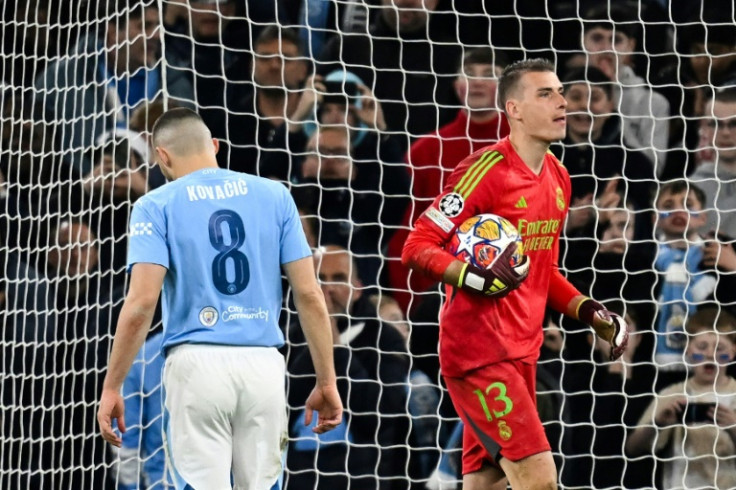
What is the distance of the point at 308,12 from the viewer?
6.61 metres

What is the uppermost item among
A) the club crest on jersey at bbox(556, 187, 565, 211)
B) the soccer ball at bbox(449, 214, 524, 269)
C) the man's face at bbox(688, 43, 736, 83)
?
the man's face at bbox(688, 43, 736, 83)

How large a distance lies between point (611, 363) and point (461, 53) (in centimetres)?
174

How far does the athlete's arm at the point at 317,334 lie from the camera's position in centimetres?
389

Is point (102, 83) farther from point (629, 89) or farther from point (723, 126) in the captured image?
point (723, 126)

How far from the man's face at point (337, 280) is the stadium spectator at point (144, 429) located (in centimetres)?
80

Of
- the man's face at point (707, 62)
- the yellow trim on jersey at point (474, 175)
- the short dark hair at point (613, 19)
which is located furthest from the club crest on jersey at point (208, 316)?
the man's face at point (707, 62)

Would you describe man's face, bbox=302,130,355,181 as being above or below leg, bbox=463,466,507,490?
above

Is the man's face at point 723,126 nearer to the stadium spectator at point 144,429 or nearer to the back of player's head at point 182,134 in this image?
the stadium spectator at point 144,429

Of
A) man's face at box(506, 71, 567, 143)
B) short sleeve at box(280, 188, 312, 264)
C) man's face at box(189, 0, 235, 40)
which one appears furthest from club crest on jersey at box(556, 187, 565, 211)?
man's face at box(189, 0, 235, 40)

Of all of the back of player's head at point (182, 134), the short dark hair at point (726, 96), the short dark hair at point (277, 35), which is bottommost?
the back of player's head at point (182, 134)

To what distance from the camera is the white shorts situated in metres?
3.76

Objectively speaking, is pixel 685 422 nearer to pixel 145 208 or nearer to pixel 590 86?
pixel 590 86

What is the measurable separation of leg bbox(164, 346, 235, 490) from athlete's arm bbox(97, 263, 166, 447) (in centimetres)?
15

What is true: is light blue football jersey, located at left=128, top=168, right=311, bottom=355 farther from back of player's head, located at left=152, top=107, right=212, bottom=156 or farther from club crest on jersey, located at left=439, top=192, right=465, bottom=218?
club crest on jersey, located at left=439, top=192, right=465, bottom=218
